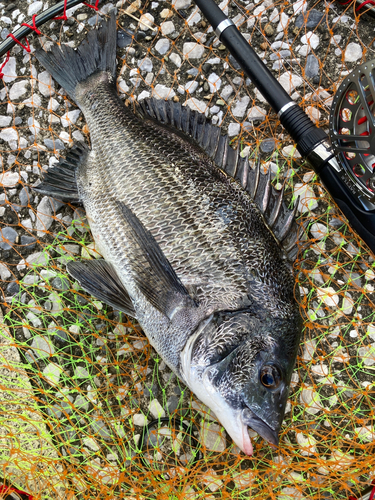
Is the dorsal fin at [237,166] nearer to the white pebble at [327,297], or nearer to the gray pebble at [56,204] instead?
the white pebble at [327,297]

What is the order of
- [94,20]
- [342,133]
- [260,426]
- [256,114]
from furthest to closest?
[94,20]
[256,114]
[342,133]
[260,426]

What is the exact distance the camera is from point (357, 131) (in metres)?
2.04

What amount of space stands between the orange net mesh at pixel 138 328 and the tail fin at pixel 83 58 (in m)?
0.16

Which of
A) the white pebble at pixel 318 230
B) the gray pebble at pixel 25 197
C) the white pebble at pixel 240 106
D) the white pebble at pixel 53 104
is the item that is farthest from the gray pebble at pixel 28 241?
the white pebble at pixel 318 230

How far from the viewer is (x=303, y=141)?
7.21 feet

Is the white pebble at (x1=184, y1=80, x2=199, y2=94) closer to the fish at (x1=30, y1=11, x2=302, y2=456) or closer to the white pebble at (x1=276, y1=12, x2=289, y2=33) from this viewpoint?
the fish at (x1=30, y1=11, x2=302, y2=456)

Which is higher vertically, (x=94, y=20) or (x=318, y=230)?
(x=94, y=20)

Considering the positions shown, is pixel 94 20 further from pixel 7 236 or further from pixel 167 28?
pixel 7 236

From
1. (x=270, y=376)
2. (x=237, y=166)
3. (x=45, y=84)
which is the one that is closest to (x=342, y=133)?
(x=237, y=166)

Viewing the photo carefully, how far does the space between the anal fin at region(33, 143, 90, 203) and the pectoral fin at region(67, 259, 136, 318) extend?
1.59 ft

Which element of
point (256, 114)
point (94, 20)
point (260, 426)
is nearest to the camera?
point (260, 426)

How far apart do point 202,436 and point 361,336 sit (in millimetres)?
1178

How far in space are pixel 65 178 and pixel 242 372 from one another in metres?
1.61

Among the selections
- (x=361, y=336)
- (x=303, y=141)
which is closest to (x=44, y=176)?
(x=303, y=141)
